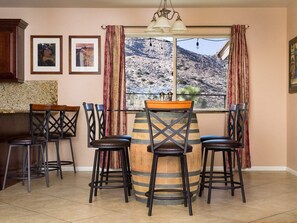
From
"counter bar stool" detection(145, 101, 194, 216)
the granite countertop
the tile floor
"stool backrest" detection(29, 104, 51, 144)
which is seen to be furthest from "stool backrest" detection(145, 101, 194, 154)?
the granite countertop

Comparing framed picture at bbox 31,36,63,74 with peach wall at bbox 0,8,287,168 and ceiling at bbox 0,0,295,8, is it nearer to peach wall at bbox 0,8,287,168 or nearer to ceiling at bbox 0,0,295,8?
peach wall at bbox 0,8,287,168

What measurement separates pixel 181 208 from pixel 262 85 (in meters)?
3.26

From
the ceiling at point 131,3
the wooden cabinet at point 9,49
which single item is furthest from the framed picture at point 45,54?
the ceiling at point 131,3

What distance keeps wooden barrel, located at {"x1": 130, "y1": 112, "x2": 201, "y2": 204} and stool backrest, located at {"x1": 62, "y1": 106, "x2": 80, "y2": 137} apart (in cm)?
222

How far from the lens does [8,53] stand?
622cm

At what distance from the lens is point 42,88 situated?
6.54m

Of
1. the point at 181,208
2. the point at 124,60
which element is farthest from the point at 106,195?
the point at 124,60

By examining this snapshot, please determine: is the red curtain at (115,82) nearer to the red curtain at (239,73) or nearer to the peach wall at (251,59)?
the peach wall at (251,59)

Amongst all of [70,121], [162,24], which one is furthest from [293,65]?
[70,121]

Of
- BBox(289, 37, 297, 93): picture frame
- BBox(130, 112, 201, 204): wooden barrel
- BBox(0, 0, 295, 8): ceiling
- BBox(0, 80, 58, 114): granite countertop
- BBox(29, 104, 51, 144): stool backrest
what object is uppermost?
BBox(0, 0, 295, 8): ceiling

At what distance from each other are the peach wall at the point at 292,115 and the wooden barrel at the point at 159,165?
254 centimetres

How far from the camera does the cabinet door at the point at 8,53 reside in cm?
620

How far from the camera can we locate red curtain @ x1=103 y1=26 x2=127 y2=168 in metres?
6.41

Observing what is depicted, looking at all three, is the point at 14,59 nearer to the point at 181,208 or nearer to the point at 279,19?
the point at 181,208
